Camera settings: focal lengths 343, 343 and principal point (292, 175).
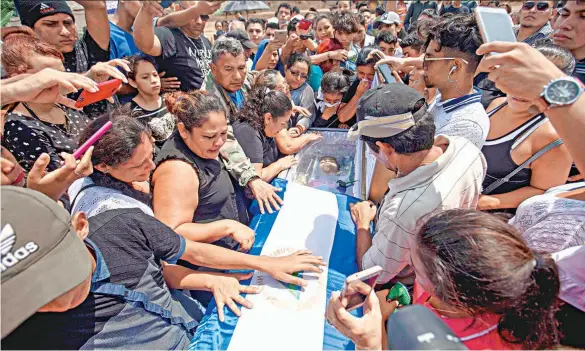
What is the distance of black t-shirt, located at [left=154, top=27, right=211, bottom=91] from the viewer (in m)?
2.87

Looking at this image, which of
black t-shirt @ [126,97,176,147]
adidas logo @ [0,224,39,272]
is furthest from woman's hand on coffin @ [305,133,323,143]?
adidas logo @ [0,224,39,272]

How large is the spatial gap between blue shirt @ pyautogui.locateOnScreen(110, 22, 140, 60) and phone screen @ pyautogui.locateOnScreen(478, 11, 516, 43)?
8.58 ft

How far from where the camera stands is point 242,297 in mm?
1506

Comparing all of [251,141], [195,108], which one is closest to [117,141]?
[195,108]

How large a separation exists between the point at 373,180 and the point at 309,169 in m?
0.90

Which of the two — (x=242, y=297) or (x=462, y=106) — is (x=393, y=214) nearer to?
(x=242, y=297)

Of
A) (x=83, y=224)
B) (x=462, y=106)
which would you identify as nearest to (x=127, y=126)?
(x=83, y=224)

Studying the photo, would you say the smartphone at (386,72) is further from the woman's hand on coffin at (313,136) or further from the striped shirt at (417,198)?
the striped shirt at (417,198)

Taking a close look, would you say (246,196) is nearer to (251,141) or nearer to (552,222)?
(251,141)

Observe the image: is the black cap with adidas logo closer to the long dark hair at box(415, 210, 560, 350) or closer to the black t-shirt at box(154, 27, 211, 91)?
the black t-shirt at box(154, 27, 211, 91)

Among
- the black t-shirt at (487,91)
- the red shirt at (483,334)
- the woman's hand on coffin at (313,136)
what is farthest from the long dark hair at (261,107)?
the red shirt at (483,334)

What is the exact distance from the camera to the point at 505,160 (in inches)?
72.6

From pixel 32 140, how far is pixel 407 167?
190 centimetres

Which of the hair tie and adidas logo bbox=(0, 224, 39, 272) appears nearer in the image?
adidas logo bbox=(0, 224, 39, 272)
